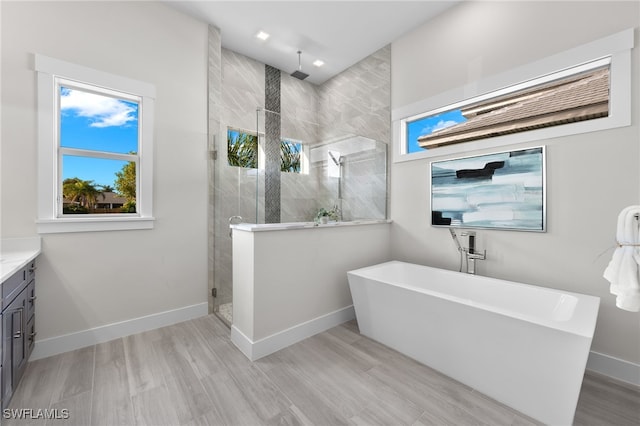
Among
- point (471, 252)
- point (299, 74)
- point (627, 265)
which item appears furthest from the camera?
point (299, 74)

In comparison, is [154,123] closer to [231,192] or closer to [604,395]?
[231,192]

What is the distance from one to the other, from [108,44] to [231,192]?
1713 millimetres

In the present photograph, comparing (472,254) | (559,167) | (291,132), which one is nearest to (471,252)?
(472,254)

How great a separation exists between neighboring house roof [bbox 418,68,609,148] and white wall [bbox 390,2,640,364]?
171 mm

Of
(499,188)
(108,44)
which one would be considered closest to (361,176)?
(499,188)

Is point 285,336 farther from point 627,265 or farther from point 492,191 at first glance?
point 492,191

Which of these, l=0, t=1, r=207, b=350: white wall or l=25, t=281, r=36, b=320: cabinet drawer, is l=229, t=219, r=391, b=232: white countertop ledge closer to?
l=0, t=1, r=207, b=350: white wall

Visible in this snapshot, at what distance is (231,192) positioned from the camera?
282 cm

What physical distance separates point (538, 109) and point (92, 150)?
13.1 feet

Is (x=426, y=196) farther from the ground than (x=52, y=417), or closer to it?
farther from the ground

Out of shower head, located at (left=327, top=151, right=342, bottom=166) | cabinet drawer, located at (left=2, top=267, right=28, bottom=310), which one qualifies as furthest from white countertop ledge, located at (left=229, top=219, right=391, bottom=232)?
cabinet drawer, located at (left=2, top=267, right=28, bottom=310)

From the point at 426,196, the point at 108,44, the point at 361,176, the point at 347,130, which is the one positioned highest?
the point at 108,44

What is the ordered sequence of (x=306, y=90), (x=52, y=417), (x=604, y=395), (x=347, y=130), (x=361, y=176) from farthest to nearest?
(x=306, y=90) → (x=347, y=130) → (x=361, y=176) → (x=604, y=395) → (x=52, y=417)

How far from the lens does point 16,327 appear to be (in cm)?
165
